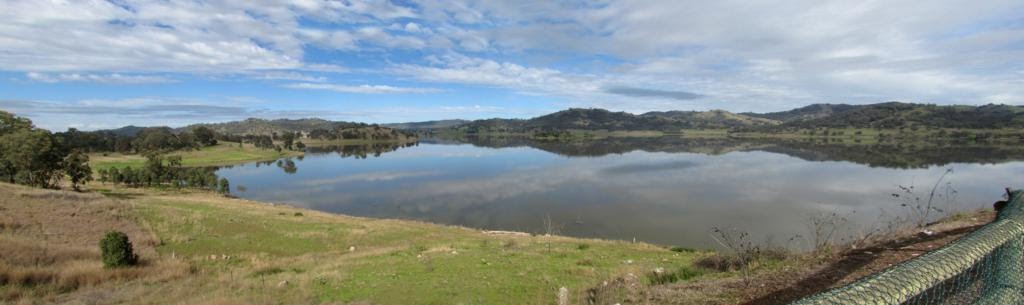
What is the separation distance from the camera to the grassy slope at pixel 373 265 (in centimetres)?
1373

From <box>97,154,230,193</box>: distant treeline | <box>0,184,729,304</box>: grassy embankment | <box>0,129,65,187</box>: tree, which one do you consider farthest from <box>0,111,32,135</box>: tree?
<box>0,184,729,304</box>: grassy embankment

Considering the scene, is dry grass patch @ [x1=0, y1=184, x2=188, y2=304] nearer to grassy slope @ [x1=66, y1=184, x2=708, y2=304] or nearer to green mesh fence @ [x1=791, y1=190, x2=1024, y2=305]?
grassy slope @ [x1=66, y1=184, x2=708, y2=304]

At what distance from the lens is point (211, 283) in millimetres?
15352

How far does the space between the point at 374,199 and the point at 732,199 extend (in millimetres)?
44739

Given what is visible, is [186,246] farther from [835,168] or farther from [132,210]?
[835,168]

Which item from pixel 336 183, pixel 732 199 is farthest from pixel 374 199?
pixel 732 199

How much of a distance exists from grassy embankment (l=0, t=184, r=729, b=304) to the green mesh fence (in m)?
8.63

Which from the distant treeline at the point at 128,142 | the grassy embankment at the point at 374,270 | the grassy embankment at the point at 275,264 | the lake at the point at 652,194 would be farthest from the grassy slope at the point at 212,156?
the grassy embankment at the point at 374,270

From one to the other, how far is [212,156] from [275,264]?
149m

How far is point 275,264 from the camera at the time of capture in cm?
1989

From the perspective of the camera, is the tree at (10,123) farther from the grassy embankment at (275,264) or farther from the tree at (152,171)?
the grassy embankment at (275,264)

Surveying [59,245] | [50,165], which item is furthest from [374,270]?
[50,165]

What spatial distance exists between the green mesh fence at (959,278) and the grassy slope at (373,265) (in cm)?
765

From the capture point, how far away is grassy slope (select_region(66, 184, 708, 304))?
13.7 metres
